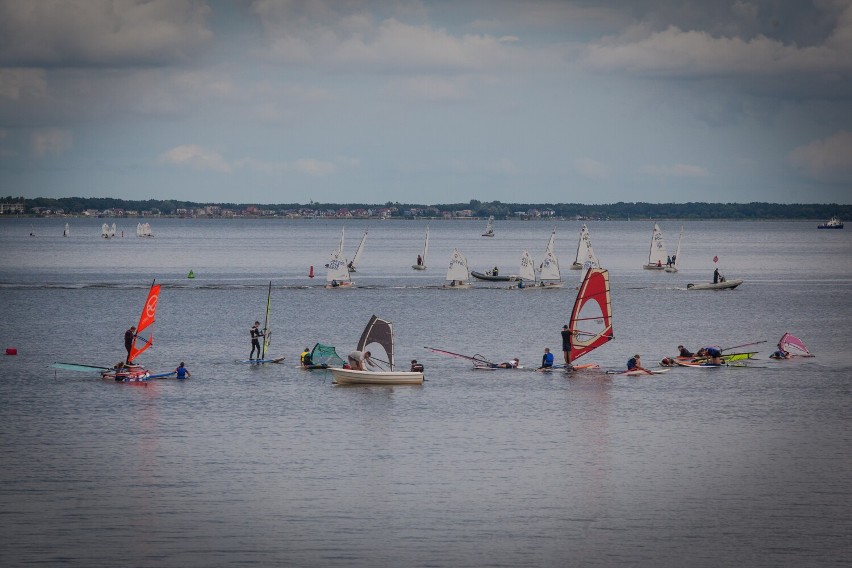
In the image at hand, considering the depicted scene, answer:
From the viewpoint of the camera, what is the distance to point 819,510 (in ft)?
99.5

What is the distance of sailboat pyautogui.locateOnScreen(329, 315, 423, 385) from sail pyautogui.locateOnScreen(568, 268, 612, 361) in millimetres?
10482

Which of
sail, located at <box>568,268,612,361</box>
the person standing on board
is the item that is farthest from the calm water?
the person standing on board

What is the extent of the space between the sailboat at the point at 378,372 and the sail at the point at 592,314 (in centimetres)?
1048

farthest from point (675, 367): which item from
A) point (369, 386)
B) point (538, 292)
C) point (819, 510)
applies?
point (538, 292)

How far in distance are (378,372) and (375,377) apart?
26 centimetres

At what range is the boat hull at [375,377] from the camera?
50281 mm

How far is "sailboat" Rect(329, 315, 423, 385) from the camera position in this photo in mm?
50406

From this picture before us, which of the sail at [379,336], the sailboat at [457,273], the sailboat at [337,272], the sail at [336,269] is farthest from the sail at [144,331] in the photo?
the sailboat at [457,273]

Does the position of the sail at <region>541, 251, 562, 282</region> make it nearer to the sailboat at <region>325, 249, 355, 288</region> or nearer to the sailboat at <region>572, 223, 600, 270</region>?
the sailboat at <region>572, 223, 600, 270</region>

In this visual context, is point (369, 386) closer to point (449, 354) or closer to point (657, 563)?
point (449, 354)

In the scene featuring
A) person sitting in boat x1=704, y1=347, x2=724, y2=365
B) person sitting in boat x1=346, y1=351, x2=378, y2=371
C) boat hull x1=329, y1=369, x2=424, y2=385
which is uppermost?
person sitting in boat x1=704, y1=347, x2=724, y2=365

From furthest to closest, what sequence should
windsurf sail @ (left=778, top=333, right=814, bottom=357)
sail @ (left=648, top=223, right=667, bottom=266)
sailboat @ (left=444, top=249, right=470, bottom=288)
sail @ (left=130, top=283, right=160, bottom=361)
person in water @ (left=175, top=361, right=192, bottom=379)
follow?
sail @ (left=648, top=223, right=667, bottom=266), sailboat @ (left=444, top=249, right=470, bottom=288), windsurf sail @ (left=778, top=333, right=814, bottom=357), sail @ (left=130, top=283, right=160, bottom=361), person in water @ (left=175, top=361, right=192, bottom=379)

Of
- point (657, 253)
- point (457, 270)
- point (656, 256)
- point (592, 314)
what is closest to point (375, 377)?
point (592, 314)

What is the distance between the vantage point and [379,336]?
51.3 meters
